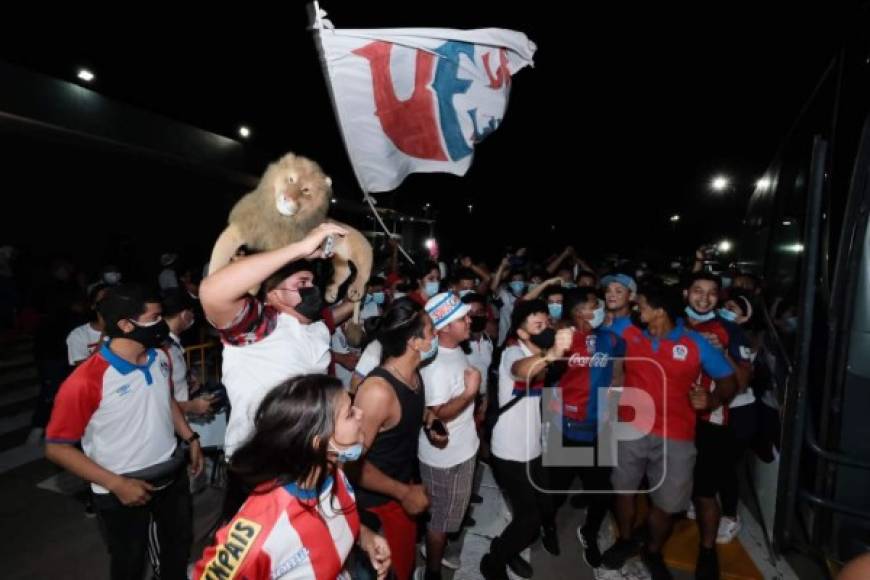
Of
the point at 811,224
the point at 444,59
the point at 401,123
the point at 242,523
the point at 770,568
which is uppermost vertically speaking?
the point at 444,59

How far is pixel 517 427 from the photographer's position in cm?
359

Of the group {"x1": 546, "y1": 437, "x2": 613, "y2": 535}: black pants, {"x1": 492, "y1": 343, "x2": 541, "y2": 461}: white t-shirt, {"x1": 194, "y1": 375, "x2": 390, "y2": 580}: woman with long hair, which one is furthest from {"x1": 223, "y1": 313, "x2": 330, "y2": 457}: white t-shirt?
{"x1": 546, "y1": 437, "x2": 613, "y2": 535}: black pants

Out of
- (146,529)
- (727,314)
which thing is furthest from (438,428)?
(727,314)

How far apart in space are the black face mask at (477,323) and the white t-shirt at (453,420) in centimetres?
168

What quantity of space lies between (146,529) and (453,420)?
1922 millimetres

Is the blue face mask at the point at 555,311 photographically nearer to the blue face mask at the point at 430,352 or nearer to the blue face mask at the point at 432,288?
the blue face mask at the point at 432,288

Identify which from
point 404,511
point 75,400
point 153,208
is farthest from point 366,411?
point 153,208

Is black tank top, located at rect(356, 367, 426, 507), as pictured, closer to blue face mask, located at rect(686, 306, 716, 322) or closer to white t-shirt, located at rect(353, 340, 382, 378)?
white t-shirt, located at rect(353, 340, 382, 378)

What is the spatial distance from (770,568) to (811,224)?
2948 mm

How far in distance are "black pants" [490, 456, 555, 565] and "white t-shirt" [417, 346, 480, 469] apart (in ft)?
1.22

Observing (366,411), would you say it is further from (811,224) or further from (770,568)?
(770,568)

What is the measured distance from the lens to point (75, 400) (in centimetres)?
264

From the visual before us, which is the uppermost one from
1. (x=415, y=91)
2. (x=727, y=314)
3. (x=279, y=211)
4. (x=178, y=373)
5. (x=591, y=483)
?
(x=415, y=91)

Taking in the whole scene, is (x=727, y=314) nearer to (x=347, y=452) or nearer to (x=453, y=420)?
(x=453, y=420)
